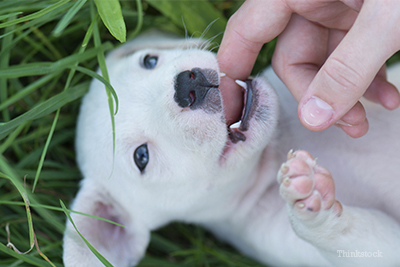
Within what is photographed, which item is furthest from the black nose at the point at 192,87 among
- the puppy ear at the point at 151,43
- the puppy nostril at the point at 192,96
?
the puppy ear at the point at 151,43

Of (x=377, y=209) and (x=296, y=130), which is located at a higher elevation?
(x=296, y=130)

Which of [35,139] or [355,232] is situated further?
[35,139]

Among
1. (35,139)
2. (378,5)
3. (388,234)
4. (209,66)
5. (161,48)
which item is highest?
(378,5)

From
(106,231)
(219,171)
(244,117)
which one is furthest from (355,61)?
(106,231)

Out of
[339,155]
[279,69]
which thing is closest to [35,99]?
[279,69]

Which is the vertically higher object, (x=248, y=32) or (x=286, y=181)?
(x=248, y=32)

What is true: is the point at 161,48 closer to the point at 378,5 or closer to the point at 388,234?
the point at 378,5

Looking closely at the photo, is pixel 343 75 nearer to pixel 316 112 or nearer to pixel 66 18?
pixel 316 112
